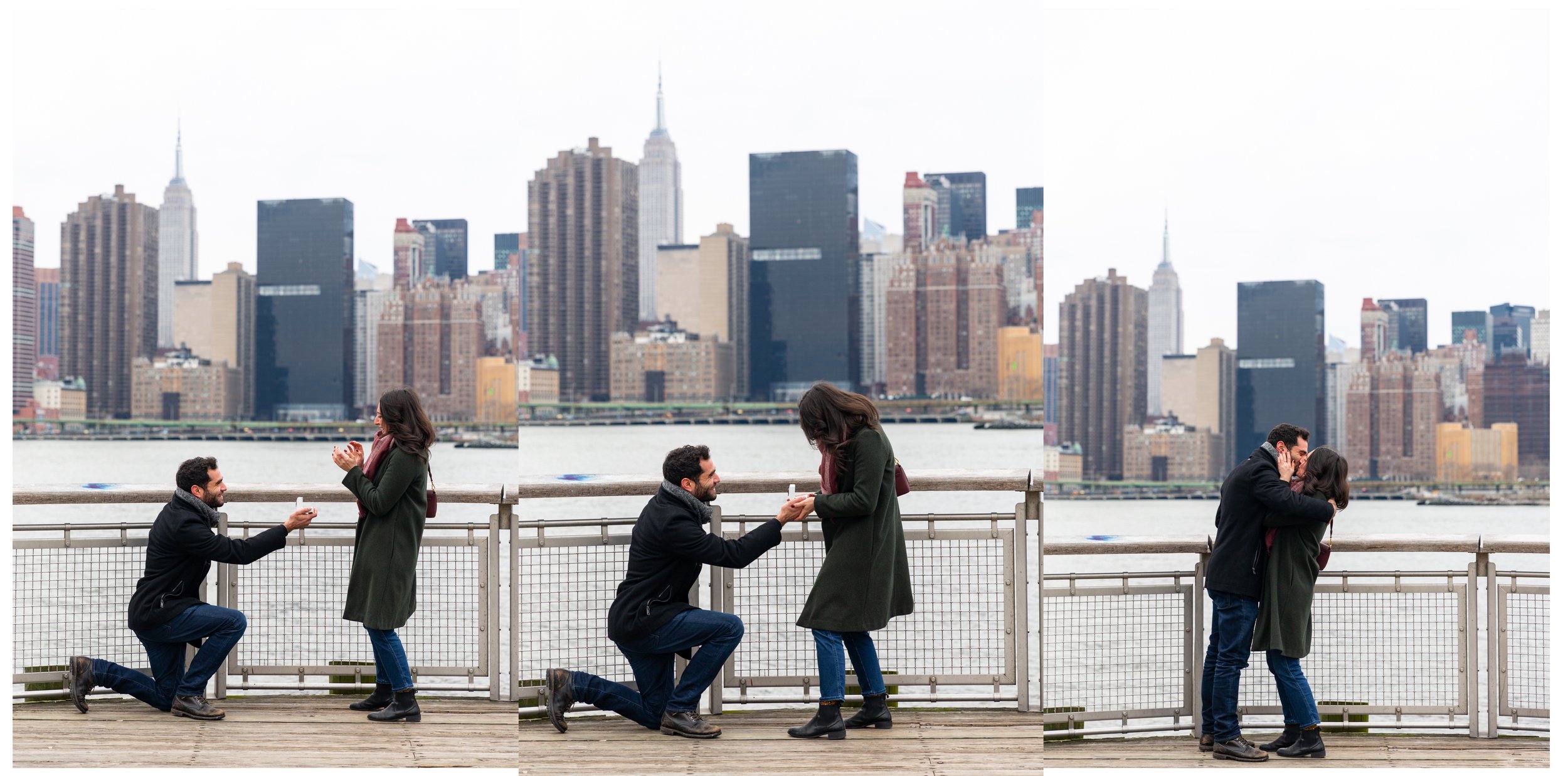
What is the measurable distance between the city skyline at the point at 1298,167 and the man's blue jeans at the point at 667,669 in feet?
224

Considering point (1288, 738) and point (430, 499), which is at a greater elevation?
point (430, 499)

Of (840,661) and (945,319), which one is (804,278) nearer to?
(945,319)

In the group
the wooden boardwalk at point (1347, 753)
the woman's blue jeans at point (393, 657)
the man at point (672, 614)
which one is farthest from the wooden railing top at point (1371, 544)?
the woman's blue jeans at point (393, 657)

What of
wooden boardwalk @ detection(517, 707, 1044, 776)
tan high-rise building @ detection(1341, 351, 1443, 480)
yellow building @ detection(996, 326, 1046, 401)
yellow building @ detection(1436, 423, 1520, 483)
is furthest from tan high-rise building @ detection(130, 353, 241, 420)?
wooden boardwalk @ detection(517, 707, 1044, 776)

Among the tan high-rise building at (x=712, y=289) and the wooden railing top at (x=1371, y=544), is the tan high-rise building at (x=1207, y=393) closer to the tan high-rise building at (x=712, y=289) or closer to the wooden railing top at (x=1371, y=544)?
the tan high-rise building at (x=712, y=289)

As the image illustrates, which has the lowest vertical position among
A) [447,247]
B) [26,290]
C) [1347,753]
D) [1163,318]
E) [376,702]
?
[1347,753]

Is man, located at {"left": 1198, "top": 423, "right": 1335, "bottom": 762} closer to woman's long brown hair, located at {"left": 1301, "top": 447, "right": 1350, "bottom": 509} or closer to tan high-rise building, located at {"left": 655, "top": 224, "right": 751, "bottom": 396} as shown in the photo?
woman's long brown hair, located at {"left": 1301, "top": 447, "right": 1350, "bottom": 509}

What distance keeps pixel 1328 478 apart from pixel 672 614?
88.6 inches

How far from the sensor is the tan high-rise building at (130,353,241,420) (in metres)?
77.9

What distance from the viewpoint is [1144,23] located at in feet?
266

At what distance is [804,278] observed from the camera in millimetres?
75188

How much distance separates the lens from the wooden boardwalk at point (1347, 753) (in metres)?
4.11

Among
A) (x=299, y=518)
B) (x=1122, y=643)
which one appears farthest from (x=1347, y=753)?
(x=299, y=518)

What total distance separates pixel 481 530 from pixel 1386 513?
77326 millimetres
